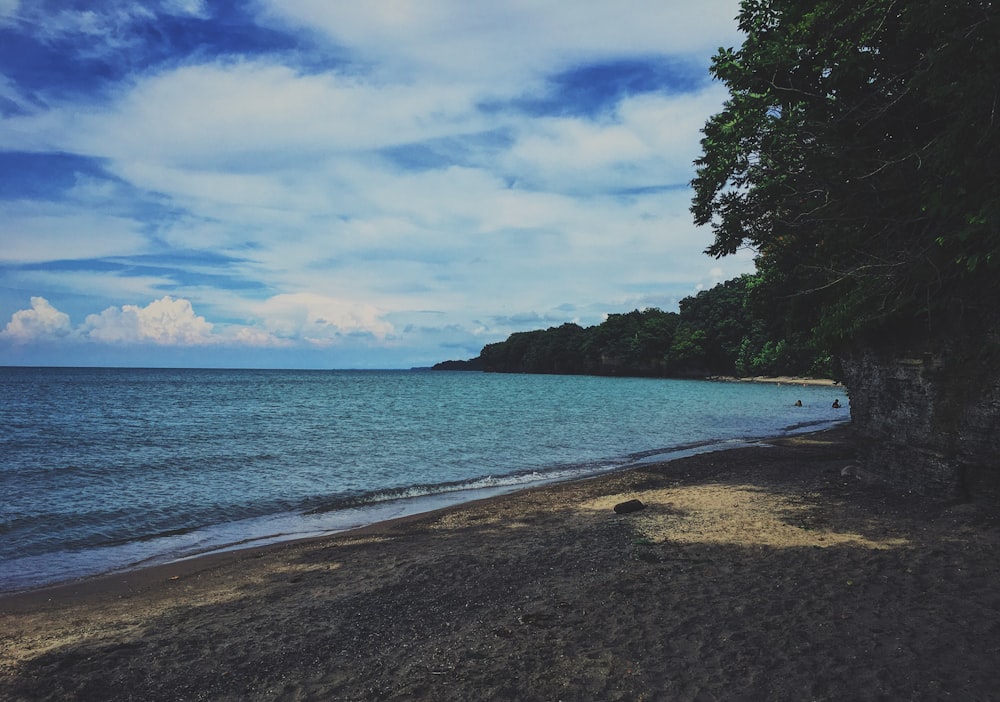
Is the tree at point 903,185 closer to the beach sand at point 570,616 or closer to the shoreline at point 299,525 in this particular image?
the beach sand at point 570,616

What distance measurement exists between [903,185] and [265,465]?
21.6 metres

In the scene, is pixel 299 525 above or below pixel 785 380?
below

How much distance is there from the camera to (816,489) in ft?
43.1

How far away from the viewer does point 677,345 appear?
388 feet

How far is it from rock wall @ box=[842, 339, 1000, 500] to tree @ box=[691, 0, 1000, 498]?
0.02 m

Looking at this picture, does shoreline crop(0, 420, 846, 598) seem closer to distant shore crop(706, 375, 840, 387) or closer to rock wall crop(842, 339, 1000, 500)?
rock wall crop(842, 339, 1000, 500)

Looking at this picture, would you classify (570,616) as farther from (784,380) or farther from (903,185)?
(784,380)

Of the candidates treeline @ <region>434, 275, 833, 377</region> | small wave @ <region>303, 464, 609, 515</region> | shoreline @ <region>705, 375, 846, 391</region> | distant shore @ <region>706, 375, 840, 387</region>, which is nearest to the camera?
small wave @ <region>303, 464, 609, 515</region>

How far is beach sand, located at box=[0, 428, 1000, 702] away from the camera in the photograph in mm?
5312

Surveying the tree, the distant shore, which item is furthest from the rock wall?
the distant shore

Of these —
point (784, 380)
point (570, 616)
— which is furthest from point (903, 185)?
Answer: point (784, 380)

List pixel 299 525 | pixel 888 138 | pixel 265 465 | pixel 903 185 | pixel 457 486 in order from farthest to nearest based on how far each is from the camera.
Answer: pixel 265 465
pixel 457 486
pixel 299 525
pixel 888 138
pixel 903 185

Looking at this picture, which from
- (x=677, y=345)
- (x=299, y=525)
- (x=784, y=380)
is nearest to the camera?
(x=299, y=525)

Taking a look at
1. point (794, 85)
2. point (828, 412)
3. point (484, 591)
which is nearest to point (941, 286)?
point (794, 85)
